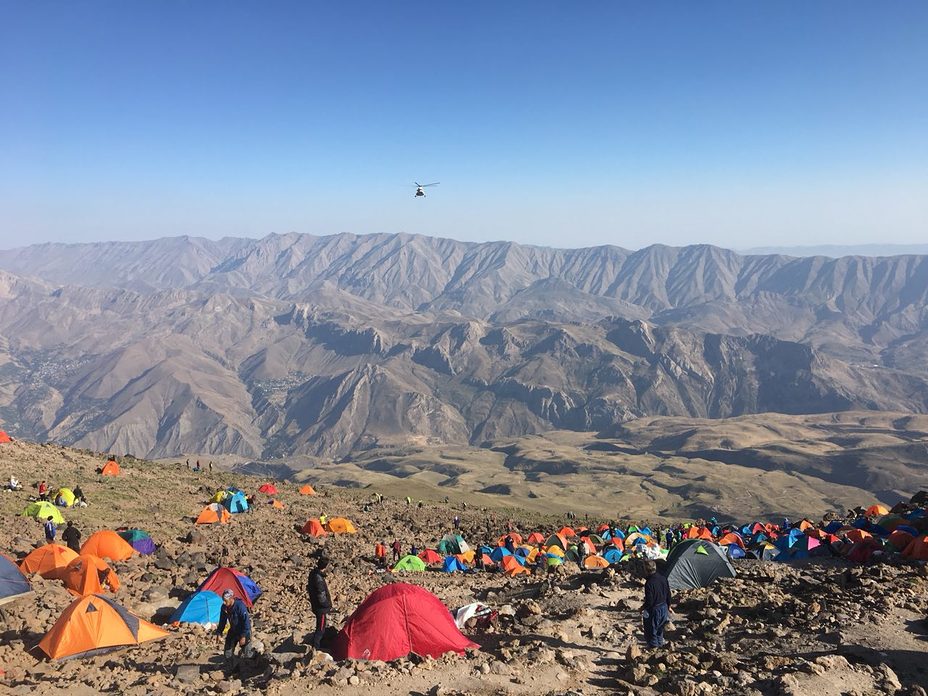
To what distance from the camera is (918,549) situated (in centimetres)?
2264

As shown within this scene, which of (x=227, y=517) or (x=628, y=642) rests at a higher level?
(x=628, y=642)

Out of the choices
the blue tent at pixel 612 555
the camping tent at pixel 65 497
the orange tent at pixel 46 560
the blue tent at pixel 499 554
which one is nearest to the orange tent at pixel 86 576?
the orange tent at pixel 46 560

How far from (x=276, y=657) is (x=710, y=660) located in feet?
33.5

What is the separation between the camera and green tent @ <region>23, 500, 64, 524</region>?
94.3 ft

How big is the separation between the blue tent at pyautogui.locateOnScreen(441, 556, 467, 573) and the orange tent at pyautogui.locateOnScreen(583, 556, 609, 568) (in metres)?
7.96

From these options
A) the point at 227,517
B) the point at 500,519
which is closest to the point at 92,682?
the point at 227,517

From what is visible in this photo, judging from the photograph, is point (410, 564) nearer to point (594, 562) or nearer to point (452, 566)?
point (452, 566)

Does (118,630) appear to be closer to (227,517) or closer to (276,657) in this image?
(276,657)

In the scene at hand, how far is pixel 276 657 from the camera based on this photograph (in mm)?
13695

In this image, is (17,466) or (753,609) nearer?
(753,609)

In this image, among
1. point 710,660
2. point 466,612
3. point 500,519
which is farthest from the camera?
point 500,519

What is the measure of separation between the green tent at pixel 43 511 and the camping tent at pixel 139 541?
4.74 meters

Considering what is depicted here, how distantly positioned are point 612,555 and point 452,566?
11.7 meters

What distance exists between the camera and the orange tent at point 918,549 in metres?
22.4
